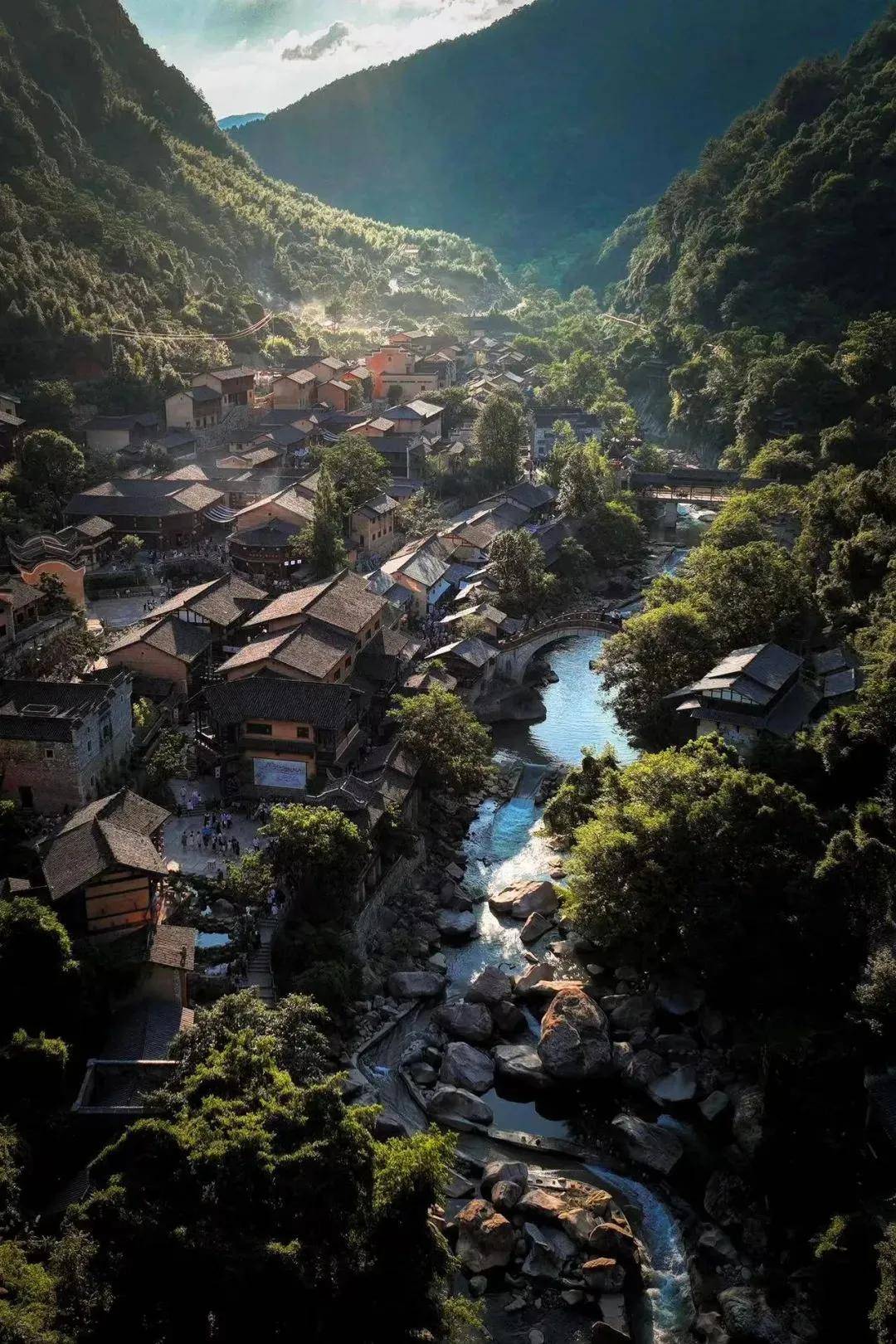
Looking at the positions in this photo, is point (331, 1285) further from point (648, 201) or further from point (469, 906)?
point (648, 201)

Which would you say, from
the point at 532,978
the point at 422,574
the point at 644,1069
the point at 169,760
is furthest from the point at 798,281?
the point at 644,1069

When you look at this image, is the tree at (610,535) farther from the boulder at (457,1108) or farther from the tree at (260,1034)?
the tree at (260,1034)

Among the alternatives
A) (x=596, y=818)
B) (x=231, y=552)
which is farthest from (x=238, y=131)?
(x=596, y=818)

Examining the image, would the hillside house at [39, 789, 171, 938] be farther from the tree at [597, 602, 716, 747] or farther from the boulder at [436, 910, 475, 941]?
the tree at [597, 602, 716, 747]

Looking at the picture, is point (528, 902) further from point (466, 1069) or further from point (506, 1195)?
point (506, 1195)

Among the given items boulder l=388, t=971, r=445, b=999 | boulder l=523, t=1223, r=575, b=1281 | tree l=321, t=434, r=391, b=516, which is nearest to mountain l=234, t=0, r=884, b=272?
tree l=321, t=434, r=391, b=516

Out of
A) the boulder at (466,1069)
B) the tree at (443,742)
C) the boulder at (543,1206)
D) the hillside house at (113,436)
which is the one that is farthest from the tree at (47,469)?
the boulder at (543,1206)

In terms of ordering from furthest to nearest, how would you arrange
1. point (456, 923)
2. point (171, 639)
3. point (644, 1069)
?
1. point (171, 639)
2. point (456, 923)
3. point (644, 1069)
